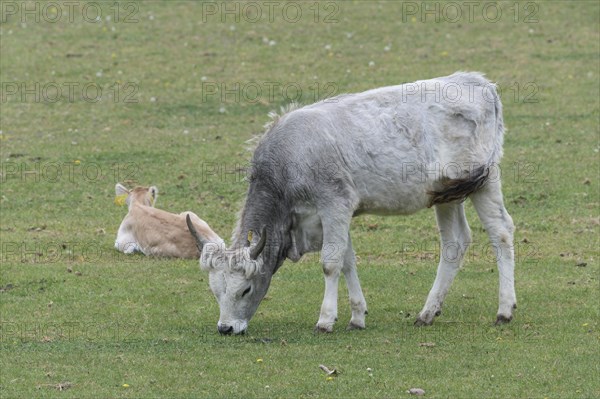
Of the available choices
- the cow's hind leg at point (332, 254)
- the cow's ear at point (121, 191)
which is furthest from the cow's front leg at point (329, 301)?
the cow's ear at point (121, 191)

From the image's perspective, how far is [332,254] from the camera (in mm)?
12164

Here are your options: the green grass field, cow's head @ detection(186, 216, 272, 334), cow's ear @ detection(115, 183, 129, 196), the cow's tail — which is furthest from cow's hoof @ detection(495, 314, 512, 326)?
cow's ear @ detection(115, 183, 129, 196)

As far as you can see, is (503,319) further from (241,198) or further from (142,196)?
(241,198)

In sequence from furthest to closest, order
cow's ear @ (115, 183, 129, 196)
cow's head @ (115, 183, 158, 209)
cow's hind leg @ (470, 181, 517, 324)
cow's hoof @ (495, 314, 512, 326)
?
cow's ear @ (115, 183, 129, 196) < cow's head @ (115, 183, 158, 209) < cow's hind leg @ (470, 181, 517, 324) < cow's hoof @ (495, 314, 512, 326)

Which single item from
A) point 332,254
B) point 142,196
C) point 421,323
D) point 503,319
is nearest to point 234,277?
point 332,254

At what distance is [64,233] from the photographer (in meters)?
17.5

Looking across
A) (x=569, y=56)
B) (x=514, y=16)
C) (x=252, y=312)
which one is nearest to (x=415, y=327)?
(x=252, y=312)

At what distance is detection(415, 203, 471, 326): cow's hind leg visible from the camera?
1280 cm

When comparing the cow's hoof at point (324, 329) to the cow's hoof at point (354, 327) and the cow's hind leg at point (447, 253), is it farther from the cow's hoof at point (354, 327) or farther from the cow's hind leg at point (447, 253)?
the cow's hind leg at point (447, 253)

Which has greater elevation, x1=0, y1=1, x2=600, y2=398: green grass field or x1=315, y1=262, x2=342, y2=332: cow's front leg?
x1=315, y1=262, x2=342, y2=332: cow's front leg

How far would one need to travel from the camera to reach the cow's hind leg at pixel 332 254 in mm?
12094

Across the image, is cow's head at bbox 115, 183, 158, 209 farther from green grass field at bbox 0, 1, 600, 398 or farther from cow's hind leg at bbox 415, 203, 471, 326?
cow's hind leg at bbox 415, 203, 471, 326

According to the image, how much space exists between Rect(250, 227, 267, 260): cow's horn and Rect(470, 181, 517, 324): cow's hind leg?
2668 millimetres

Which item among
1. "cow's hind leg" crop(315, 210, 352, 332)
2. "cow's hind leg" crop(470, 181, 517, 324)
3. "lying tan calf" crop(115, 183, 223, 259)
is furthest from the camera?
"lying tan calf" crop(115, 183, 223, 259)
